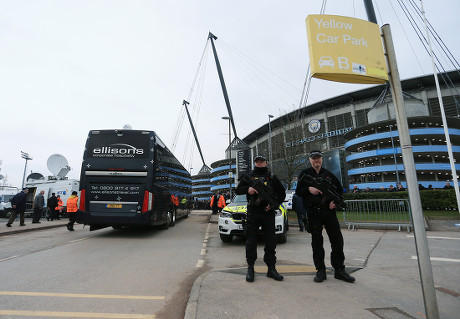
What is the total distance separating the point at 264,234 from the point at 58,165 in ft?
83.3

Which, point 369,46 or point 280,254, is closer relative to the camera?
point 369,46

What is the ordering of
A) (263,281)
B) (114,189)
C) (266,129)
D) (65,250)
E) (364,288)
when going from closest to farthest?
1. (364,288)
2. (263,281)
3. (65,250)
4. (114,189)
5. (266,129)

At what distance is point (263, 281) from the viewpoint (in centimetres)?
374

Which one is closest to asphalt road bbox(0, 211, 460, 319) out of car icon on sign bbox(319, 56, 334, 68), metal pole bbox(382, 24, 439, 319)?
metal pole bbox(382, 24, 439, 319)

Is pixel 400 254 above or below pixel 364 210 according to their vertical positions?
below

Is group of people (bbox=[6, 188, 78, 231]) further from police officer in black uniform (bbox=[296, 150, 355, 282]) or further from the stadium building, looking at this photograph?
the stadium building

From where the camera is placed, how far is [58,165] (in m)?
23.5

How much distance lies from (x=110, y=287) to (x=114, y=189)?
17.3 ft

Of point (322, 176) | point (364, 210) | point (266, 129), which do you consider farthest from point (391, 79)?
point (266, 129)

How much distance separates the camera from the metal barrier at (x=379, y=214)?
984 cm

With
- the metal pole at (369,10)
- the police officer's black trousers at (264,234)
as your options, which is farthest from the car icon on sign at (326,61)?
the metal pole at (369,10)

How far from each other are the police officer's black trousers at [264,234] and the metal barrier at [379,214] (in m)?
8.02

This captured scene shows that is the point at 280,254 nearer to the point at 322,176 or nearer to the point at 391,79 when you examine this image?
the point at 322,176

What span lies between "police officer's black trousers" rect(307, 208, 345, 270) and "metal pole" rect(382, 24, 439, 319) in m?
1.43
